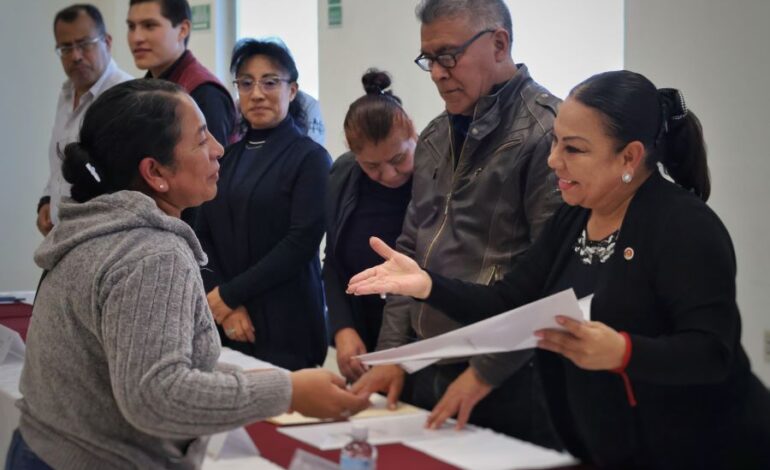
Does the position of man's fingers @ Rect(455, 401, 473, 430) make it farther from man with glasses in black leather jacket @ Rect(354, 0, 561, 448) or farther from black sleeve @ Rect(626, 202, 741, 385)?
black sleeve @ Rect(626, 202, 741, 385)

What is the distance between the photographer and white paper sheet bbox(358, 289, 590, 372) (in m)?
1.44

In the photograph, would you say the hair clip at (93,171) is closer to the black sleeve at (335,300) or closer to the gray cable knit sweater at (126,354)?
the gray cable knit sweater at (126,354)

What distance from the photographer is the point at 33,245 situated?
6504mm

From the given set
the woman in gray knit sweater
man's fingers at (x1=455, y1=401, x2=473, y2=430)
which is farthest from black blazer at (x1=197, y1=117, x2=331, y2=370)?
the woman in gray knit sweater

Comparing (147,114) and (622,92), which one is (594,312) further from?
(147,114)

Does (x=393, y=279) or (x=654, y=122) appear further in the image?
(x=393, y=279)

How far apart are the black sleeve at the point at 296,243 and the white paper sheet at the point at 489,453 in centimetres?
125

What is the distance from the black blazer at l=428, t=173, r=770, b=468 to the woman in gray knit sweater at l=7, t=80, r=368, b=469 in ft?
1.45

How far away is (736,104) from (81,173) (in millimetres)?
2342

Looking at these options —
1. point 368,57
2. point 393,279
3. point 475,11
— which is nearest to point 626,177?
point 393,279

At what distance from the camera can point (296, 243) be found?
2.95 m

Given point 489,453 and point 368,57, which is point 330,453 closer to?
point 489,453

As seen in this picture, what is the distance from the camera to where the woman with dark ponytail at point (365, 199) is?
258 cm

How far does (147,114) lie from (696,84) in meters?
2.25
